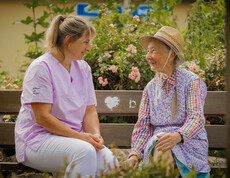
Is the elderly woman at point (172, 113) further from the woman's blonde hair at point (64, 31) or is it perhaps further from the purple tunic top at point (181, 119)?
the woman's blonde hair at point (64, 31)

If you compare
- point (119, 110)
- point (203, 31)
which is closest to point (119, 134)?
point (119, 110)

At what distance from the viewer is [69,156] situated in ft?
8.53

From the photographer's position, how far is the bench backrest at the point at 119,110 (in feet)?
11.3

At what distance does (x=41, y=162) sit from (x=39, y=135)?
0.20 meters

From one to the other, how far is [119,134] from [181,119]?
76cm

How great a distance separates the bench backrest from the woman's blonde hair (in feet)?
2.44

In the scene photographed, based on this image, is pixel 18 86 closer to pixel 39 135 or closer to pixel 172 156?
pixel 39 135

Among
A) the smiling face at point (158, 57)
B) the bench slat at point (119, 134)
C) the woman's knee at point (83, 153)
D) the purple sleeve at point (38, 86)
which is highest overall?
the smiling face at point (158, 57)

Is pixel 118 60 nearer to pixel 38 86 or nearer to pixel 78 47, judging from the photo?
pixel 78 47

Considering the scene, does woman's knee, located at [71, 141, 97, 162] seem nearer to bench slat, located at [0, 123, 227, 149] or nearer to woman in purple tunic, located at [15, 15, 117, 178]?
woman in purple tunic, located at [15, 15, 117, 178]

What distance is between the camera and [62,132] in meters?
2.72

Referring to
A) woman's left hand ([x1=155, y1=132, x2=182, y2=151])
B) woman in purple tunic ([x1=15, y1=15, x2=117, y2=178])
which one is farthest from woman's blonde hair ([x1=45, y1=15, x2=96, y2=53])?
woman's left hand ([x1=155, y1=132, x2=182, y2=151])

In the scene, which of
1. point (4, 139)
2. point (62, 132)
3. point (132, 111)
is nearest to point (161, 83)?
point (132, 111)

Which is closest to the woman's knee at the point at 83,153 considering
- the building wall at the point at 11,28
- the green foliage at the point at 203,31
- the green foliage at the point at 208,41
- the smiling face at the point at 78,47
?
the smiling face at the point at 78,47
